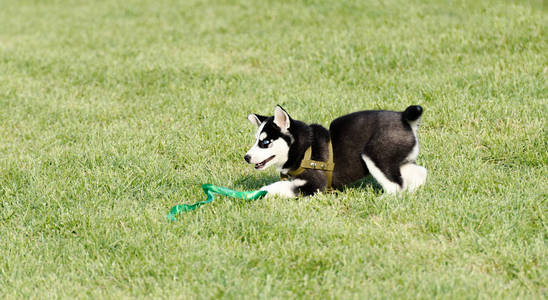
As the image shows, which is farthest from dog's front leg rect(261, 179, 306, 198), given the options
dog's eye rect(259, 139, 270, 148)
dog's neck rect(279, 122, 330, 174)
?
dog's eye rect(259, 139, 270, 148)

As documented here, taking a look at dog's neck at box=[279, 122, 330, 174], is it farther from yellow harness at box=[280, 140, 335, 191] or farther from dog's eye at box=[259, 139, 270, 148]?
dog's eye at box=[259, 139, 270, 148]

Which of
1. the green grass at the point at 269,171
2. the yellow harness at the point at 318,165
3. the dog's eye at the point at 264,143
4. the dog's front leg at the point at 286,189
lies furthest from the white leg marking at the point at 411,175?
the dog's eye at the point at 264,143

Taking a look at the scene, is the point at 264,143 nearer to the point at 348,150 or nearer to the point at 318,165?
the point at 318,165

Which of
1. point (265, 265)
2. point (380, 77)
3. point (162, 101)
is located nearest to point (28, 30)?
point (162, 101)

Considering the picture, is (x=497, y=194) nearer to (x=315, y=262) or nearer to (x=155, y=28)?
(x=315, y=262)

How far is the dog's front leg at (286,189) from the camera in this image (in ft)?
16.8

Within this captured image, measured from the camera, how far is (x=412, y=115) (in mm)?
4941

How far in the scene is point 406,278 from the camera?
3963 millimetres

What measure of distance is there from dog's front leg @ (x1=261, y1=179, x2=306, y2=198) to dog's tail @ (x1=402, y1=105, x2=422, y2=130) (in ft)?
3.49

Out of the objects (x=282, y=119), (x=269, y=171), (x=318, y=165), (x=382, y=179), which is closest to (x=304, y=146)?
(x=318, y=165)

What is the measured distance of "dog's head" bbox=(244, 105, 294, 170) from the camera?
16.4 ft

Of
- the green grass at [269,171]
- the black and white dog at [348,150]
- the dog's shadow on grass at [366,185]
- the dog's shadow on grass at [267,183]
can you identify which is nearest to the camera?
the green grass at [269,171]

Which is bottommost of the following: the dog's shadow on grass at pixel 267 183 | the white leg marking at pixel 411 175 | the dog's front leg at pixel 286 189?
the dog's shadow on grass at pixel 267 183

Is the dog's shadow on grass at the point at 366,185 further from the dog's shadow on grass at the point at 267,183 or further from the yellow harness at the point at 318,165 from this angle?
the yellow harness at the point at 318,165
